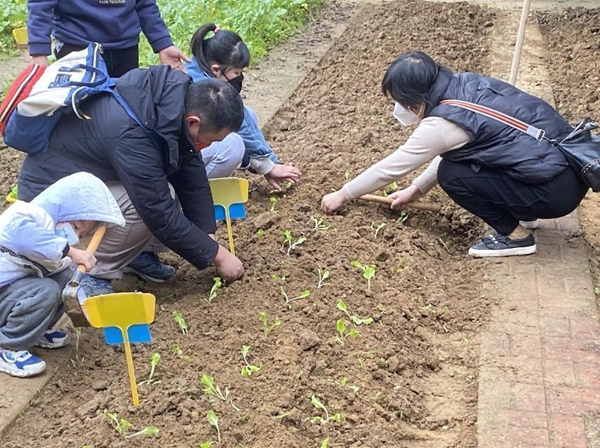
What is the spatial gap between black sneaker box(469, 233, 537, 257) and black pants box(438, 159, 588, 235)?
0.17 feet

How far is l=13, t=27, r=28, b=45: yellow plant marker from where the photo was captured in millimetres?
8297

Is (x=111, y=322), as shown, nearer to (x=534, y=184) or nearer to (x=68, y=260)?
(x=68, y=260)

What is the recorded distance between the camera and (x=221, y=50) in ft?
13.6

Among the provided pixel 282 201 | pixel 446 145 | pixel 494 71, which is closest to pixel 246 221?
pixel 282 201

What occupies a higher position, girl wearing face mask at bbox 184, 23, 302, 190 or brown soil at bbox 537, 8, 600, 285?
girl wearing face mask at bbox 184, 23, 302, 190

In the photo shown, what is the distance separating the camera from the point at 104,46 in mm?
4699

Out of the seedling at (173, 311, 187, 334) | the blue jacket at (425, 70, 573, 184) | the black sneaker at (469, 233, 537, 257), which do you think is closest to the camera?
the seedling at (173, 311, 187, 334)

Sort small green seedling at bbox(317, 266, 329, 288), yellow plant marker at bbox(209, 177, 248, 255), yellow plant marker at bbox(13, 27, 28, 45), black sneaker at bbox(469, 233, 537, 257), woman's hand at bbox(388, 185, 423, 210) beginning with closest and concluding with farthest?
small green seedling at bbox(317, 266, 329, 288) < yellow plant marker at bbox(209, 177, 248, 255) < black sneaker at bbox(469, 233, 537, 257) < woman's hand at bbox(388, 185, 423, 210) < yellow plant marker at bbox(13, 27, 28, 45)

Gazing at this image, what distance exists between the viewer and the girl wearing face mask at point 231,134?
4.17 metres

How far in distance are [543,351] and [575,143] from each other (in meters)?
1.14

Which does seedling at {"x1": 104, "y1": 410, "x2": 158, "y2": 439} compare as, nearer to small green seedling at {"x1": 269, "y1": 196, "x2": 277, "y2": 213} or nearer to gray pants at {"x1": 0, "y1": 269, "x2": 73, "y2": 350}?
gray pants at {"x1": 0, "y1": 269, "x2": 73, "y2": 350}

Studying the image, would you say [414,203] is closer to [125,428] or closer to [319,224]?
[319,224]

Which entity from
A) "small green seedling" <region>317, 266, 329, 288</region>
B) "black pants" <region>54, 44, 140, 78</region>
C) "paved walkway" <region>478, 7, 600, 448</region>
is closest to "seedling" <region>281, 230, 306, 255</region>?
"small green seedling" <region>317, 266, 329, 288</region>

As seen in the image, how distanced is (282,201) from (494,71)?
3.28 meters
